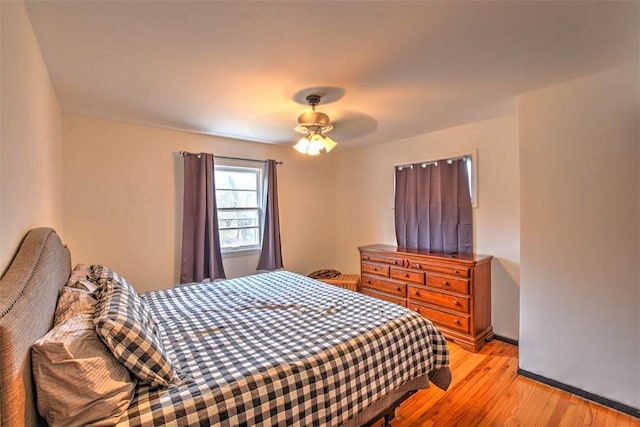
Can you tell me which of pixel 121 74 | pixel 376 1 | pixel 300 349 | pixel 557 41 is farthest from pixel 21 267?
pixel 557 41

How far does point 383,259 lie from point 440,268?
706 millimetres

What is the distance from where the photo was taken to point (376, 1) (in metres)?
1.30

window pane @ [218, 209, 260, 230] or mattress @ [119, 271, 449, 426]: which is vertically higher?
window pane @ [218, 209, 260, 230]

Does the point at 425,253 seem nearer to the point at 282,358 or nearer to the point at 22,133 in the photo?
the point at 282,358

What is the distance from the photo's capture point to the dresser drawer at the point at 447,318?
292cm

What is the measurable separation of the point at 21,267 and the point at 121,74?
4.61 ft

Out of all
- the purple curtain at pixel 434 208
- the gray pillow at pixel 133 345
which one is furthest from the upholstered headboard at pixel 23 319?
the purple curtain at pixel 434 208

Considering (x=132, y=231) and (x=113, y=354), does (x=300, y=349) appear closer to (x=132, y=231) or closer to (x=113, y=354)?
(x=113, y=354)

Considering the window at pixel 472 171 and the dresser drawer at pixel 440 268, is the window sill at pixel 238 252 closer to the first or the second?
the dresser drawer at pixel 440 268

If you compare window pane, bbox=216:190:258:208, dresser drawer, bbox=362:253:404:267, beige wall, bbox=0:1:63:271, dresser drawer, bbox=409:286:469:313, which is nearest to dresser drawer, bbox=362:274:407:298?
dresser drawer, bbox=409:286:469:313

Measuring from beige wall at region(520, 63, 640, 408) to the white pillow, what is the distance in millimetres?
2700

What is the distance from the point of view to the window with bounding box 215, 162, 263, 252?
372 centimetres

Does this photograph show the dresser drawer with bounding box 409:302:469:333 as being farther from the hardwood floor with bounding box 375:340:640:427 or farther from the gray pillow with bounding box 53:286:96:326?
the gray pillow with bounding box 53:286:96:326

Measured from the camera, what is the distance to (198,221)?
336 centimetres
